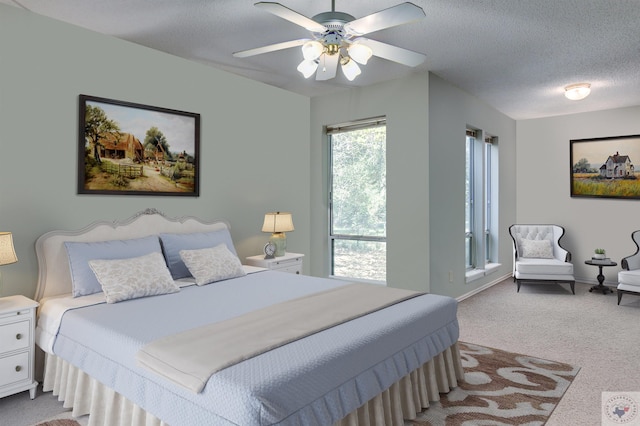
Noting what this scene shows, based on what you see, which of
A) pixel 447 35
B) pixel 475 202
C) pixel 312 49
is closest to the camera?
pixel 312 49

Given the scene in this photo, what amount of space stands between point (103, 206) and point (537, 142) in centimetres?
638

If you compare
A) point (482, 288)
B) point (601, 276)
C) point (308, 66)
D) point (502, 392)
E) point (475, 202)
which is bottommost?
point (502, 392)

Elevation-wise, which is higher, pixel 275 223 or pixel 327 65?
pixel 327 65

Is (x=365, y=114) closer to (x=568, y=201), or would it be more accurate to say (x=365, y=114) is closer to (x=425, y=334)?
(x=425, y=334)

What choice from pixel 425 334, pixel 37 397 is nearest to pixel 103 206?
pixel 37 397

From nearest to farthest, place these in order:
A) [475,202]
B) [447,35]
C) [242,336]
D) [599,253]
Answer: [242,336] → [447,35] → [599,253] → [475,202]

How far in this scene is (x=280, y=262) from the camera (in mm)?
4344

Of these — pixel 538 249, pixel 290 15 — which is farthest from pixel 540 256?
pixel 290 15

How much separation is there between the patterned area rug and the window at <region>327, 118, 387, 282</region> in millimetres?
2166

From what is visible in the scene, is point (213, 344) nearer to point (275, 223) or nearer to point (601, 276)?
point (275, 223)

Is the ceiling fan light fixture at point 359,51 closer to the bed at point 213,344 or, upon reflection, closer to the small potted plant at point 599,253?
the bed at point 213,344

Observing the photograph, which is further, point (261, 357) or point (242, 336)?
point (242, 336)

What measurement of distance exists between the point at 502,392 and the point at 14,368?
3.09 m

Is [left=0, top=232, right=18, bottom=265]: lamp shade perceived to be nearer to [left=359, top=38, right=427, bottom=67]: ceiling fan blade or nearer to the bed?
the bed
